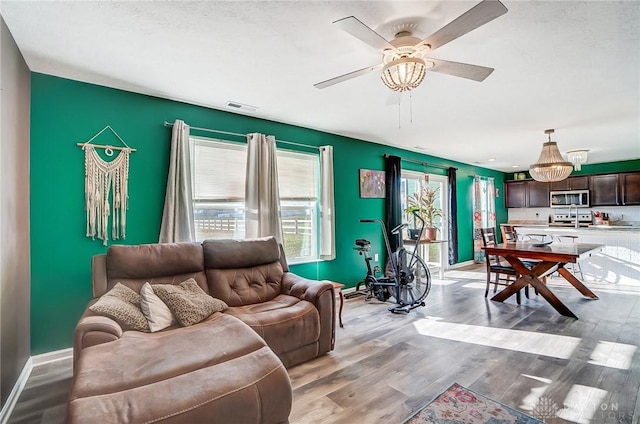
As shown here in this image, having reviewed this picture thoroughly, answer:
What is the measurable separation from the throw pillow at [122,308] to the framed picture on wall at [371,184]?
3.62 metres

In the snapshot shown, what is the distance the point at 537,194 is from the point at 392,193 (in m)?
5.37

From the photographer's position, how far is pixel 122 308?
2.17 metres

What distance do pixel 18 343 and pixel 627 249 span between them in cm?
824

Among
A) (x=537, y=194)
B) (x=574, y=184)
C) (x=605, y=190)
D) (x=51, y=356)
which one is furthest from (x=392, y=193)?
(x=605, y=190)

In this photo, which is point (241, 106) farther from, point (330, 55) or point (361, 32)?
point (361, 32)

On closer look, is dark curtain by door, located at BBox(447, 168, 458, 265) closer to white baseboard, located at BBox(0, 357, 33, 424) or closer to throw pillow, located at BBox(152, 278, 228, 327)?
throw pillow, located at BBox(152, 278, 228, 327)

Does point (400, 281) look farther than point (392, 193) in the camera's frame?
No

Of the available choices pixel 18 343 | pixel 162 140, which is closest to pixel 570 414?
pixel 18 343

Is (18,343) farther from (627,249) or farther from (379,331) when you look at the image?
(627,249)

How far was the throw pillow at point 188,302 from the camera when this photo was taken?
2.38 metres

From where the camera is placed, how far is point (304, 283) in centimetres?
301

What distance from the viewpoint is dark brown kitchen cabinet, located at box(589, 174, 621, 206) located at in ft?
23.3

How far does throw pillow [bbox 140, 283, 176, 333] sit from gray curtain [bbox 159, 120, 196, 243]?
86 cm

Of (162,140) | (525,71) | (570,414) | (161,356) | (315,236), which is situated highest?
(525,71)
